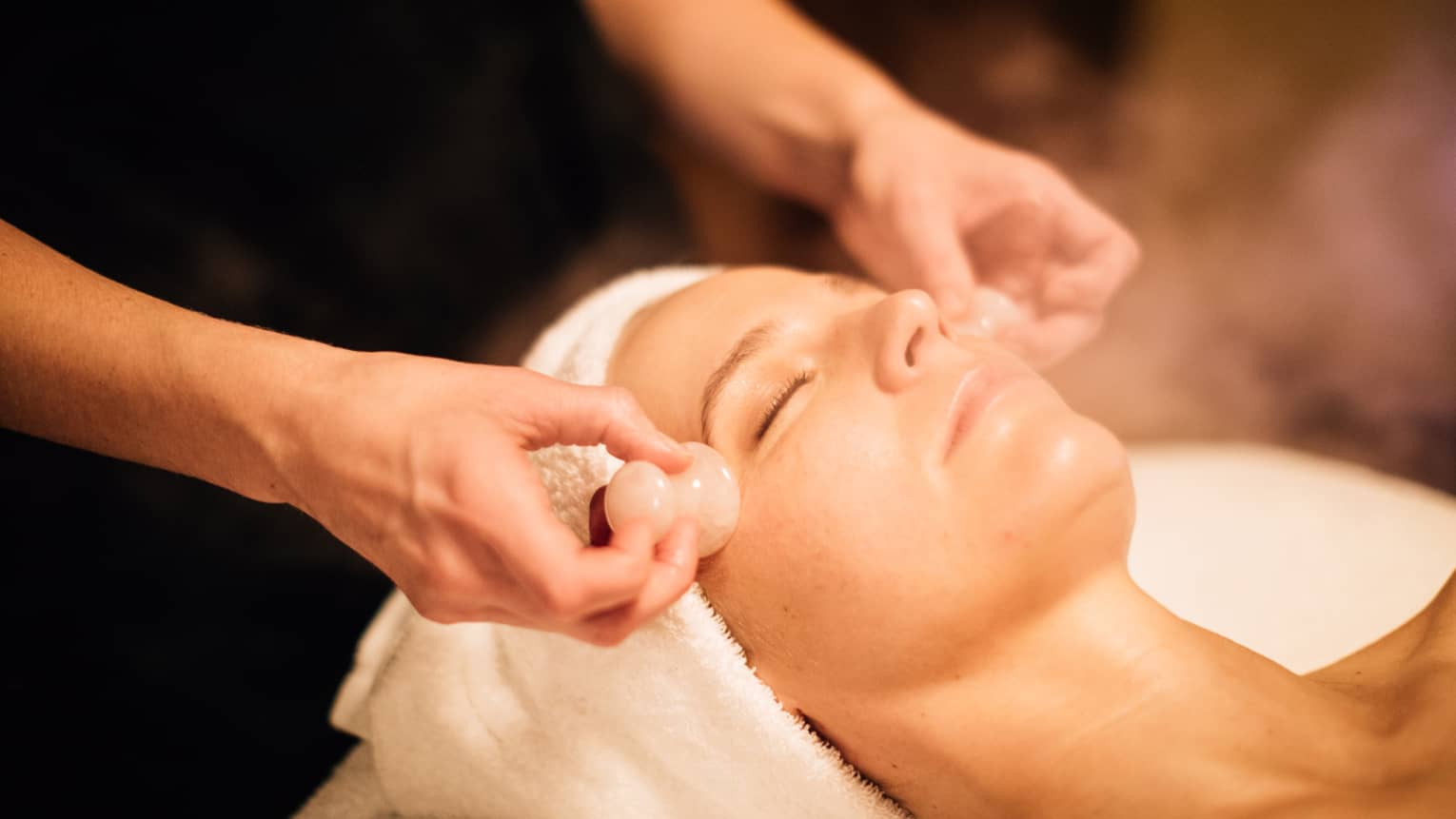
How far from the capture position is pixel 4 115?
1.18m

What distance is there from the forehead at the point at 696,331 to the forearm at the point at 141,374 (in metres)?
0.33

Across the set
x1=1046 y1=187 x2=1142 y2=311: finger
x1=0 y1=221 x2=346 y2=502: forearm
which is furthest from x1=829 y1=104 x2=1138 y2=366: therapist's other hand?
x1=0 y1=221 x2=346 y2=502: forearm

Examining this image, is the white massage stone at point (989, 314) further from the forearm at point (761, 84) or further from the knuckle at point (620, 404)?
the knuckle at point (620, 404)

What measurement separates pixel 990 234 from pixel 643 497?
788mm

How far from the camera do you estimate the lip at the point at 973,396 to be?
0.92m

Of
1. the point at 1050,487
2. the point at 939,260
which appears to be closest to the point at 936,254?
the point at 939,260

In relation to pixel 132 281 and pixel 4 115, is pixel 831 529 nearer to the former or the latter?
pixel 132 281

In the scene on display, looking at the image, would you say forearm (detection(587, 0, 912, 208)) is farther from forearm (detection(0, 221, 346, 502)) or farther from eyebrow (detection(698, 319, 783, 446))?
forearm (detection(0, 221, 346, 502))

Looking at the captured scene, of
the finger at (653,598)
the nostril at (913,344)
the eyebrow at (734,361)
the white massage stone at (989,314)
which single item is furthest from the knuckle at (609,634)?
the white massage stone at (989,314)

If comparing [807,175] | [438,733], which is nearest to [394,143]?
[807,175]

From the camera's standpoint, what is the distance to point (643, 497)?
2.64 ft

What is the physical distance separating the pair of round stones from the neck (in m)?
0.24

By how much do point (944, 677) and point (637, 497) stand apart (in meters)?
0.35

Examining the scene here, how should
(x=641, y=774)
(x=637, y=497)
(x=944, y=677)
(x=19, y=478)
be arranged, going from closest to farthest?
(x=637, y=497) < (x=944, y=677) < (x=641, y=774) < (x=19, y=478)
